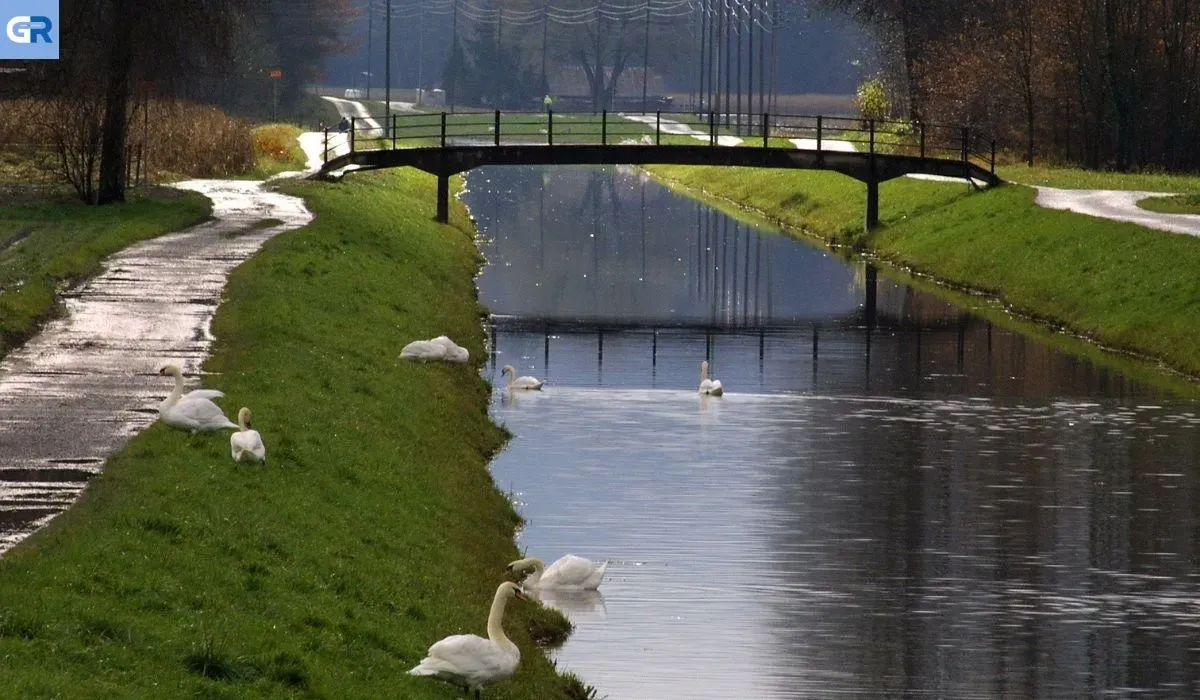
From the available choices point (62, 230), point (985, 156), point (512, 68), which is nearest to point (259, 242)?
point (62, 230)

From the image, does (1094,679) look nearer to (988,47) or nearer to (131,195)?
(131,195)

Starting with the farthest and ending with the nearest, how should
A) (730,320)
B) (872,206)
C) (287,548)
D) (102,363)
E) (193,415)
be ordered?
(872,206), (730,320), (102,363), (193,415), (287,548)

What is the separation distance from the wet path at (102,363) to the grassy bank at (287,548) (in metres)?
0.39

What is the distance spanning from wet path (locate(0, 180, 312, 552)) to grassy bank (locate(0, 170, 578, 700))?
387 mm

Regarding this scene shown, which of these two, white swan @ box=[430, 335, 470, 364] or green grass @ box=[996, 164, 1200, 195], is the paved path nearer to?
green grass @ box=[996, 164, 1200, 195]

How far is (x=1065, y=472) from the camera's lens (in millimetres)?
26391

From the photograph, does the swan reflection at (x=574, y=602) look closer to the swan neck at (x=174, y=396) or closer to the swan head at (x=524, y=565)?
the swan head at (x=524, y=565)

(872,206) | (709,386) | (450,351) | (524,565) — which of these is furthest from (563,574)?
(872,206)

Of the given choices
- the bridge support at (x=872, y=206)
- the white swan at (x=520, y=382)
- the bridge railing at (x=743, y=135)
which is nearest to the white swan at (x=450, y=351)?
the white swan at (x=520, y=382)

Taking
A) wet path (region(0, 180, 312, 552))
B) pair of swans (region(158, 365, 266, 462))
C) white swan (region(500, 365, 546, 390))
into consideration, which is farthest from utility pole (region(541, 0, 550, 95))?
pair of swans (region(158, 365, 266, 462))

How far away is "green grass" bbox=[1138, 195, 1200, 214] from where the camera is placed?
50.8 meters

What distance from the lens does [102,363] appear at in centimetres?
2514

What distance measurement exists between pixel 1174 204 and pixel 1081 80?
1792 cm

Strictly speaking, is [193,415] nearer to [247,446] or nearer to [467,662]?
[247,446]
